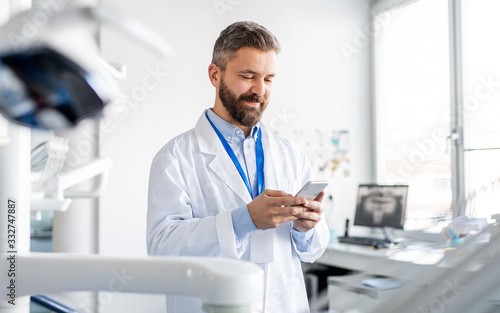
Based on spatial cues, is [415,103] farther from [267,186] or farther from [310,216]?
[310,216]

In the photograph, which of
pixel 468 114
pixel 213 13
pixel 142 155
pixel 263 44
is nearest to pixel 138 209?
pixel 142 155

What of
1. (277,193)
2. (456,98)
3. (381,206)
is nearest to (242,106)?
(277,193)

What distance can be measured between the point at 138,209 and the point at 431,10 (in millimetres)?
2526

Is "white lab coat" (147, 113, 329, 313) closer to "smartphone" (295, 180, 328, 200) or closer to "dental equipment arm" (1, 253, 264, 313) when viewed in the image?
"smartphone" (295, 180, 328, 200)

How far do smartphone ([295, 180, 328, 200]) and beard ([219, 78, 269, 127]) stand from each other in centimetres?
30

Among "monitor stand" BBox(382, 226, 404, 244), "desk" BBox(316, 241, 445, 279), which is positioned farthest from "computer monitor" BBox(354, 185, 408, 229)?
"desk" BBox(316, 241, 445, 279)

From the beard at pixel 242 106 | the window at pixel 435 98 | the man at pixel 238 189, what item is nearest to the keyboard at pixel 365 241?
the window at pixel 435 98

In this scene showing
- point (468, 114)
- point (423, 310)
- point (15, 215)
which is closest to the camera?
point (423, 310)

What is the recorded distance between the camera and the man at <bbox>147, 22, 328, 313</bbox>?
1.28 metres

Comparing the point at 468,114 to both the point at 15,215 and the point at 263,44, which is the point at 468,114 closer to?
the point at 263,44

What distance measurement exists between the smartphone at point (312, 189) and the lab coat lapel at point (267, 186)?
0.59 feet

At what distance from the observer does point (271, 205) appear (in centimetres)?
123

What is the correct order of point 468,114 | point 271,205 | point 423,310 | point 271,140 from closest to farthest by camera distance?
point 423,310 < point 271,205 < point 271,140 < point 468,114

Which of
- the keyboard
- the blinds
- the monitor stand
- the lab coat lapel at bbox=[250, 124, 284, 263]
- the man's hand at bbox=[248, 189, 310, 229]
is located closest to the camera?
the man's hand at bbox=[248, 189, 310, 229]
